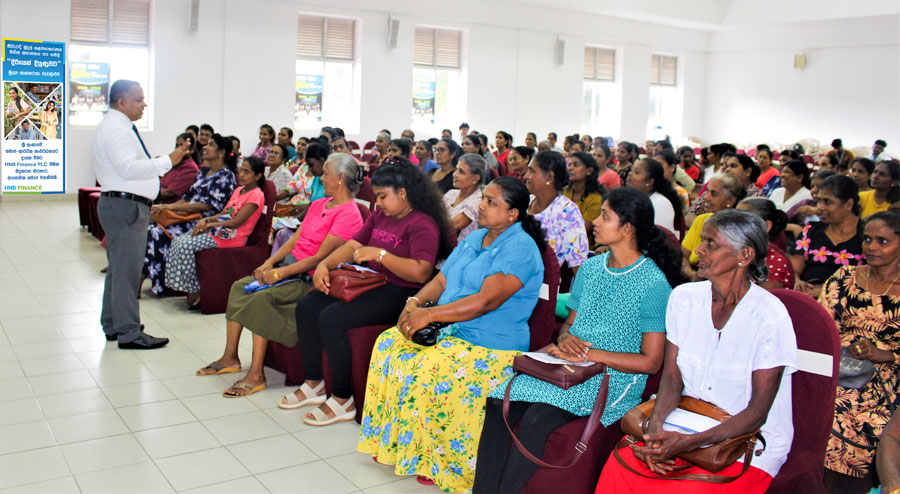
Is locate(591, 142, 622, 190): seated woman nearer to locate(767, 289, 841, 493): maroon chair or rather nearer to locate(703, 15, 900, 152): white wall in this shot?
locate(767, 289, 841, 493): maroon chair

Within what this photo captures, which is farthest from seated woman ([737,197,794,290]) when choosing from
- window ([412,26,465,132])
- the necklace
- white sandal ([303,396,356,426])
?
window ([412,26,465,132])

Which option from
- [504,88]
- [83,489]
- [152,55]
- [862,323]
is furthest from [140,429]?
[504,88]

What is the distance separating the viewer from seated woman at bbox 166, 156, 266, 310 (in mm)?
5508

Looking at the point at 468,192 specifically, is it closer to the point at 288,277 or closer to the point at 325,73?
the point at 288,277

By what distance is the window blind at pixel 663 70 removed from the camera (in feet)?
60.4

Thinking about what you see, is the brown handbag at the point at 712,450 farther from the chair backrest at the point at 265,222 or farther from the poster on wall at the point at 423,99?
the poster on wall at the point at 423,99

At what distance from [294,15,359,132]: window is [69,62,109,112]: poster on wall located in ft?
10.4

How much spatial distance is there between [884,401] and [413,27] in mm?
12826

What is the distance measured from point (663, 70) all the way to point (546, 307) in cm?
1683

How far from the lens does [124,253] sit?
14.9ft

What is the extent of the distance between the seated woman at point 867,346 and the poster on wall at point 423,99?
12696mm

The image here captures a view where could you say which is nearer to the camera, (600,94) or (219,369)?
(219,369)

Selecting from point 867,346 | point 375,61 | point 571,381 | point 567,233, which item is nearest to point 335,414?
point 571,381

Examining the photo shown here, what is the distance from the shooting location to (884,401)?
→ 8.54 ft
